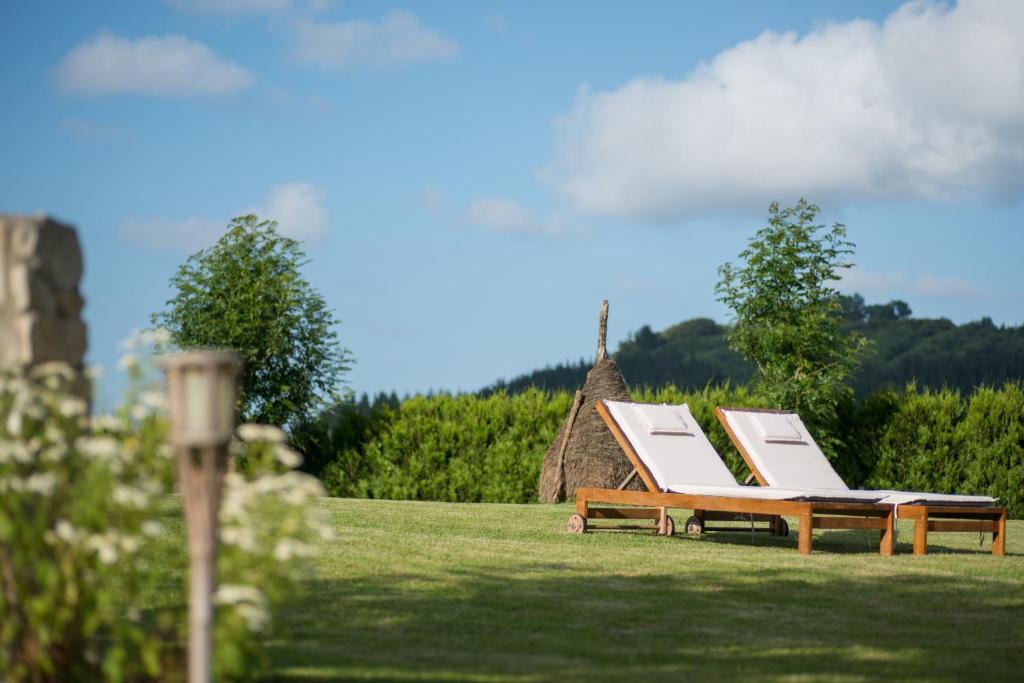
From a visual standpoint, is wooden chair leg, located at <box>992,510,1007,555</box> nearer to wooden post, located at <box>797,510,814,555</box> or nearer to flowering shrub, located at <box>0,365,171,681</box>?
wooden post, located at <box>797,510,814,555</box>

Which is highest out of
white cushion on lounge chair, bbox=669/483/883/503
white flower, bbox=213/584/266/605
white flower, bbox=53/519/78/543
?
white flower, bbox=53/519/78/543

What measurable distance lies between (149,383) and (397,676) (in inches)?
52.9

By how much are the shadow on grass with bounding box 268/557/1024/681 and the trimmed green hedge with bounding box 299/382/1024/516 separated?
290 inches

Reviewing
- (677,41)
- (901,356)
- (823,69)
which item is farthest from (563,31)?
(901,356)

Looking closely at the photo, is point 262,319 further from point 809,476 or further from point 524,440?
point 809,476

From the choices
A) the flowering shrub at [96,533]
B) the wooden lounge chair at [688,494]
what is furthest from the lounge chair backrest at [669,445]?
the flowering shrub at [96,533]

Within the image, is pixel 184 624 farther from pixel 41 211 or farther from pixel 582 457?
pixel 582 457

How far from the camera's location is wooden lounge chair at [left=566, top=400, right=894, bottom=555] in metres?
8.73

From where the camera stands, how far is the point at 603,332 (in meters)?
15.6

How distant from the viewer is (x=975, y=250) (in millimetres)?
20109

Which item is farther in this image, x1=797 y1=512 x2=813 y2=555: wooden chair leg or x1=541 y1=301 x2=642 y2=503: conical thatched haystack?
x1=541 y1=301 x2=642 y2=503: conical thatched haystack

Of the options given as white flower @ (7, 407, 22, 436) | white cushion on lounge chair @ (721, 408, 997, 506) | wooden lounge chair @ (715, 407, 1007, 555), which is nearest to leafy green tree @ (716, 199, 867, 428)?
wooden lounge chair @ (715, 407, 1007, 555)

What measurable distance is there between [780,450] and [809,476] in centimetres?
37

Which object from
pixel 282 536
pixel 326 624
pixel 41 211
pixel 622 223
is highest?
pixel 622 223
